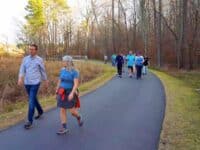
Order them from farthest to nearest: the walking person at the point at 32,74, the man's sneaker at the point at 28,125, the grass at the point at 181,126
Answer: the walking person at the point at 32,74
the man's sneaker at the point at 28,125
the grass at the point at 181,126

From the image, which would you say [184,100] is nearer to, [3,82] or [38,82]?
[38,82]

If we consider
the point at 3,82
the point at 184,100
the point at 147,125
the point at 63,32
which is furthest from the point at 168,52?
the point at 147,125

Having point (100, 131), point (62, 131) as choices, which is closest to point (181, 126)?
point (100, 131)

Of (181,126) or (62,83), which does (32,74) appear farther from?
(181,126)

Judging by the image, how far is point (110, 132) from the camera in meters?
9.68

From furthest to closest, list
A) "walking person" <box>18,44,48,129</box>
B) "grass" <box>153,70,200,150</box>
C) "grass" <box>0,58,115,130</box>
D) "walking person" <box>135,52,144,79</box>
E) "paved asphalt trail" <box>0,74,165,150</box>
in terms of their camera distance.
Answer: "walking person" <box>135,52,144,79</box> → "grass" <box>0,58,115,130</box> → "walking person" <box>18,44,48,129</box> → "grass" <box>153,70,200,150</box> → "paved asphalt trail" <box>0,74,165,150</box>

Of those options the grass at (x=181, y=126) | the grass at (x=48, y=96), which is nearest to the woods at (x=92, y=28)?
the grass at (x=48, y=96)

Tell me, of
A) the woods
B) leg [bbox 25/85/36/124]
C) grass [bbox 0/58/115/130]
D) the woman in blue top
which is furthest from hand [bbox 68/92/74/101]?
the woods

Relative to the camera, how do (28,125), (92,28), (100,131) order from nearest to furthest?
1. (100,131)
2. (28,125)
3. (92,28)

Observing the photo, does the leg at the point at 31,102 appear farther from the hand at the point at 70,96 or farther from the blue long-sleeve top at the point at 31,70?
the hand at the point at 70,96

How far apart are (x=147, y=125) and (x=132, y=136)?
1.51m

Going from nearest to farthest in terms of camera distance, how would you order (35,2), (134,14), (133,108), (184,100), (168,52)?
1. (133,108)
2. (184,100)
3. (168,52)
4. (134,14)
5. (35,2)

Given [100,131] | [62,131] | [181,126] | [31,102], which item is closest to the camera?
[62,131]

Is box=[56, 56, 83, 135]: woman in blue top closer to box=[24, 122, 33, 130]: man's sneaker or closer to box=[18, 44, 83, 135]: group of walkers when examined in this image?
box=[18, 44, 83, 135]: group of walkers
